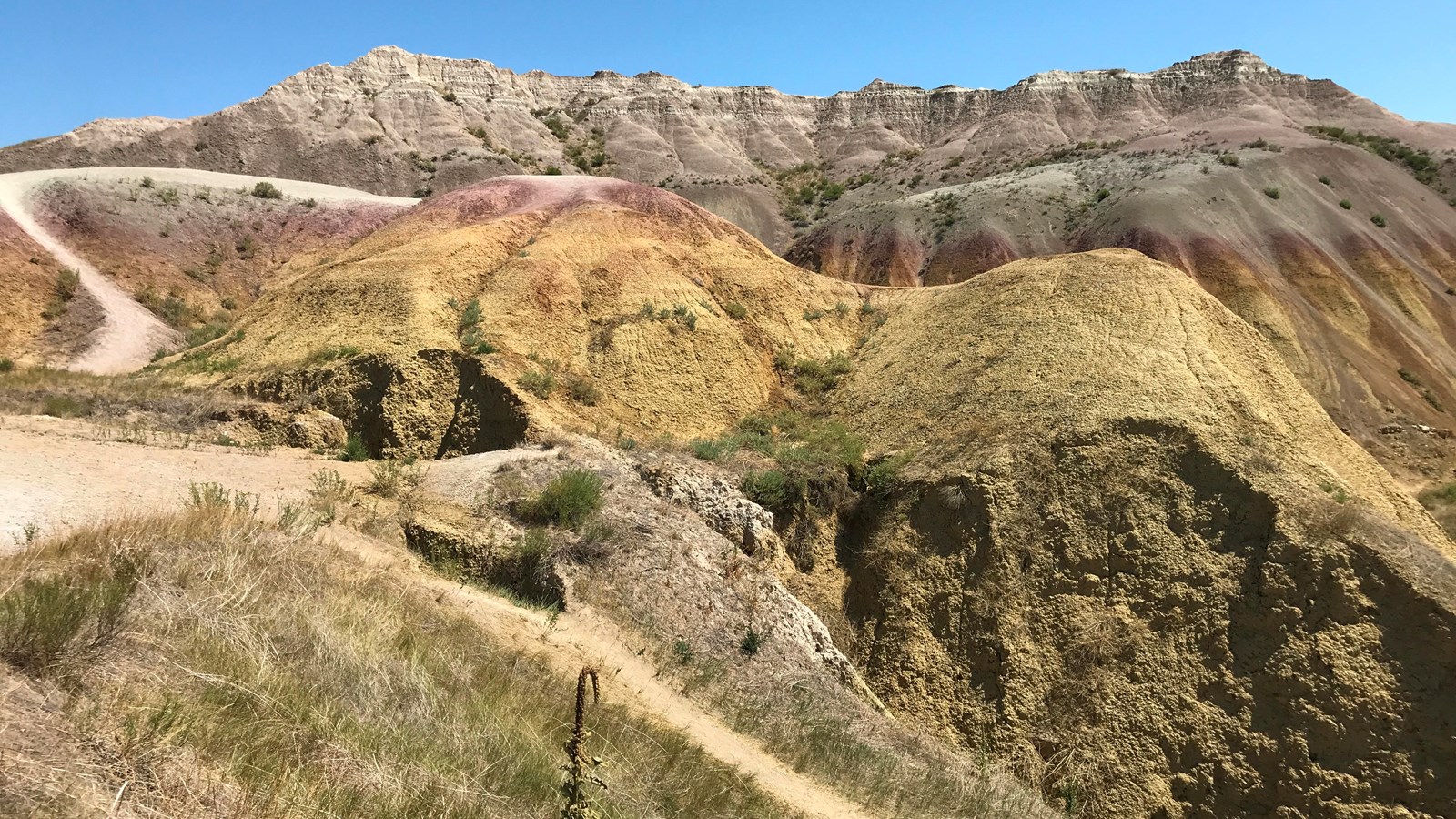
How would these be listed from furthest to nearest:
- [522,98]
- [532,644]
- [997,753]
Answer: [522,98] < [997,753] < [532,644]

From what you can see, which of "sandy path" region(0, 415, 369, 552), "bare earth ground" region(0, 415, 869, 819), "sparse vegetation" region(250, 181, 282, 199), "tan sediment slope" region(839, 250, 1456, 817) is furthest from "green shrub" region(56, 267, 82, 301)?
"tan sediment slope" region(839, 250, 1456, 817)

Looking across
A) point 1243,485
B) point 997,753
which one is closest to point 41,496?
point 997,753

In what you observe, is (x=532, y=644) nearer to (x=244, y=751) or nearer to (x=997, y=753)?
(x=244, y=751)

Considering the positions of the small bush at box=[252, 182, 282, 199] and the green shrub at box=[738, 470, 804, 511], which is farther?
the small bush at box=[252, 182, 282, 199]

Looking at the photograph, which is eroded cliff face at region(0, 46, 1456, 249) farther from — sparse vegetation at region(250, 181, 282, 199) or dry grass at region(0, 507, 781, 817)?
dry grass at region(0, 507, 781, 817)

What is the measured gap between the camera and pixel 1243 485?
11484mm

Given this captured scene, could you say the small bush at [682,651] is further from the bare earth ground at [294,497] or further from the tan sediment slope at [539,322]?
the tan sediment slope at [539,322]

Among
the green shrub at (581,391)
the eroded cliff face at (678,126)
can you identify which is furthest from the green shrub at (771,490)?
the eroded cliff face at (678,126)

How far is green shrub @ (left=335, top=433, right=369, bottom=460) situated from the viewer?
13.6 meters

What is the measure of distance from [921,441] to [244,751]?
12281 mm

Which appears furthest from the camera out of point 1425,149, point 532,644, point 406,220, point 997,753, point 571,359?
point 1425,149

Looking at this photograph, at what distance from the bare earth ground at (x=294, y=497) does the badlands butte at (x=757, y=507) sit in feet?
0.29

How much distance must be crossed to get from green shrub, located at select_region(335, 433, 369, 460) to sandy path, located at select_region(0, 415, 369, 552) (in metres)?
0.99

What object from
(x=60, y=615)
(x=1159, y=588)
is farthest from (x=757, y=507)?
(x=60, y=615)
